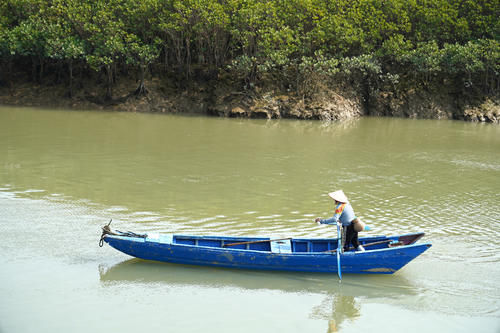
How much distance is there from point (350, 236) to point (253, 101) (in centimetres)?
2766

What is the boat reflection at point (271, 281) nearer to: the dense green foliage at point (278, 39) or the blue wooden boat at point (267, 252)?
the blue wooden boat at point (267, 252)

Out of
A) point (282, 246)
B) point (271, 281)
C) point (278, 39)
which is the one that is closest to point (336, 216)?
point (282, 246)

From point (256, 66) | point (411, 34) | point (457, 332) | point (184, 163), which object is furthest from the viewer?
point (411, 34)

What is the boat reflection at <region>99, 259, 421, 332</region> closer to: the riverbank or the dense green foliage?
the riverbank

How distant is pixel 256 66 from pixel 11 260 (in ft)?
96.6

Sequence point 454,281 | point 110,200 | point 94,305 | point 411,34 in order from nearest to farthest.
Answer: point 94,305 → point 454,281 → point 110,200 → point 411,34

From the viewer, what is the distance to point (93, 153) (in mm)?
20422

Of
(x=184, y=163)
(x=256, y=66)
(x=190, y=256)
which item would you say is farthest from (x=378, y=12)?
(x=190, y=256)

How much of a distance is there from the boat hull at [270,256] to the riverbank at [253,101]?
88.0 ft

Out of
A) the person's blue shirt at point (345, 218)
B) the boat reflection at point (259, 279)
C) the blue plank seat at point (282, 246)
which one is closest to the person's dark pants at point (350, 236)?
the person's blue shirt at point (345, 218)

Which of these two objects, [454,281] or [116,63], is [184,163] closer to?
[454,281]

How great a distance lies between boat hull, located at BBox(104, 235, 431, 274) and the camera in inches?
367

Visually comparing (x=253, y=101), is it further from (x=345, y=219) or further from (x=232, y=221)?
(x=345, y=219)

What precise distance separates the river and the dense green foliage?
11.8 metres
